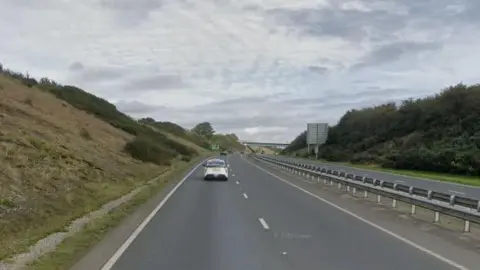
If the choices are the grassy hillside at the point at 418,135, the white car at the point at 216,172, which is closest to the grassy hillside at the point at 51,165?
the white car at the point at 216,172

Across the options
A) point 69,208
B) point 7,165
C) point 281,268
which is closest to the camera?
point 281,268

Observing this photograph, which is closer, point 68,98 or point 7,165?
point 7,165

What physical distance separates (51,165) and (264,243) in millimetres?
21499

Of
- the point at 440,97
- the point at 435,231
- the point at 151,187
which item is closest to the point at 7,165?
the point at 151,187

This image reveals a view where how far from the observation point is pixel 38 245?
12.5m

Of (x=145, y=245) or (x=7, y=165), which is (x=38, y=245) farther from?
(x=7, y=165)

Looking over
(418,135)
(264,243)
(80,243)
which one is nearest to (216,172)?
(264,243)

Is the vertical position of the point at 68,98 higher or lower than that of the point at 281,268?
higher

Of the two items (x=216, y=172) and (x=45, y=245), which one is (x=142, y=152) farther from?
(x=45, y=245)

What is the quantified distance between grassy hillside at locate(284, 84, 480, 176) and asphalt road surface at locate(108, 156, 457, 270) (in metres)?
43.1

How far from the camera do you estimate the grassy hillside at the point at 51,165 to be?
19.9 m

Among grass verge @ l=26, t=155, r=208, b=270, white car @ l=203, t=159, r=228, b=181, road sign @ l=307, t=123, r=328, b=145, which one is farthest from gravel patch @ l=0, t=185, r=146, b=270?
road sign @ l=307, t=123, r=328, b=145

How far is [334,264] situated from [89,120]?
61.6 meters

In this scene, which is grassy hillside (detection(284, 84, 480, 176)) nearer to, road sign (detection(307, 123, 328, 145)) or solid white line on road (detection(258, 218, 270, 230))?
road sign (detection(307, 123, 328, 145))
